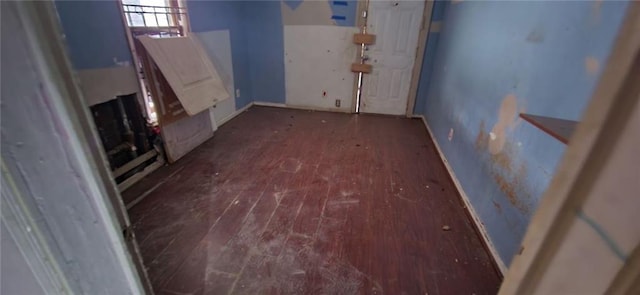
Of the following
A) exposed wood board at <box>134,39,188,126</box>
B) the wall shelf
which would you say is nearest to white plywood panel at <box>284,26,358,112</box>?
exposed wood board at <box>134,39,188,126</box>

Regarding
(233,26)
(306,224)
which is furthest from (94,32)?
(233,26)

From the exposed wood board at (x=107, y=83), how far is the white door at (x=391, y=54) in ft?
10.0

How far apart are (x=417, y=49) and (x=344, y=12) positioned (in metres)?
1.16

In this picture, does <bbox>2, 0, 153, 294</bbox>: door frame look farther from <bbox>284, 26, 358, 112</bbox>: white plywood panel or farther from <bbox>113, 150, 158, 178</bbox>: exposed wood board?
<bbox>284, 26, 358, 112</bbox>: white plywood panel

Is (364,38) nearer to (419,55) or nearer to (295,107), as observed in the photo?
(419,55)

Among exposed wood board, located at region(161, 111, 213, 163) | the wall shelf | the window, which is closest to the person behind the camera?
the wall shelf

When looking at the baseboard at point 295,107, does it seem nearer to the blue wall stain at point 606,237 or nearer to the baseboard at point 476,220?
the baseboard at point 476,220

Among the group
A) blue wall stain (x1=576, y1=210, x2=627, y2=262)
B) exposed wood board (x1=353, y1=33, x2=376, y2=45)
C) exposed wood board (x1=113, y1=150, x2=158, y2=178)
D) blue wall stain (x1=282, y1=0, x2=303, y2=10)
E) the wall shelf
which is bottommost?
exposed wood board (x1=113, y1=150, x2=158, y2=178)

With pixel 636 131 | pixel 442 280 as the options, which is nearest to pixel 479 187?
pixel 442 280

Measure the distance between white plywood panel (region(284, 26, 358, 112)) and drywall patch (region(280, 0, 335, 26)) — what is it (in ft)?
0.24

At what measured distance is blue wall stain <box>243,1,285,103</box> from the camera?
412cm

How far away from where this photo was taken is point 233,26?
3842mm

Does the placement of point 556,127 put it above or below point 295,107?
above

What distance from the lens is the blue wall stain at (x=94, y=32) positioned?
1721mm
